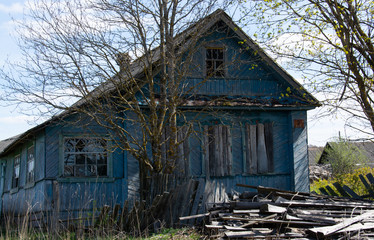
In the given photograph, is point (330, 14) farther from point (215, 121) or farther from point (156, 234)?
point (156, 234)

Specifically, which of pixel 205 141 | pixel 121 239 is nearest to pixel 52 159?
pixel 205 141

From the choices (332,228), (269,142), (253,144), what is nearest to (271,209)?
(332,228)

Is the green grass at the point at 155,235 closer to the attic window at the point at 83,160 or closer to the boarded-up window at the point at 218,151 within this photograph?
the attic window at the point at 83,160

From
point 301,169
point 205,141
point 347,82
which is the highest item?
point 347,82

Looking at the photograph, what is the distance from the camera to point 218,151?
45.4 ft

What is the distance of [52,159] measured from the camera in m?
13.2

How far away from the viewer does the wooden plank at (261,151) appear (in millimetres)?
14039

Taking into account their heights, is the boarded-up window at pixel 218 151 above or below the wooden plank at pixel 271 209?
above

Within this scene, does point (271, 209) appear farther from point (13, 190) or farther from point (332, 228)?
point (13, 190)

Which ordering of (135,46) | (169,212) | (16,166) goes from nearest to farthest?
(169,212) < (135,46) < (16,166)

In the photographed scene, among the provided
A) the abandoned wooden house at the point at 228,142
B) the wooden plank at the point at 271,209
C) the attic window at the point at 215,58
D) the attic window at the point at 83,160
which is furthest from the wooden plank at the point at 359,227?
the attic window at the point at 83,160

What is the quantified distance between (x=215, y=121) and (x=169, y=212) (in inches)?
179

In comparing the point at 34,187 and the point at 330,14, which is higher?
the point at 330,14

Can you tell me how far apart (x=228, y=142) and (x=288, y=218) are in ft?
19.2
